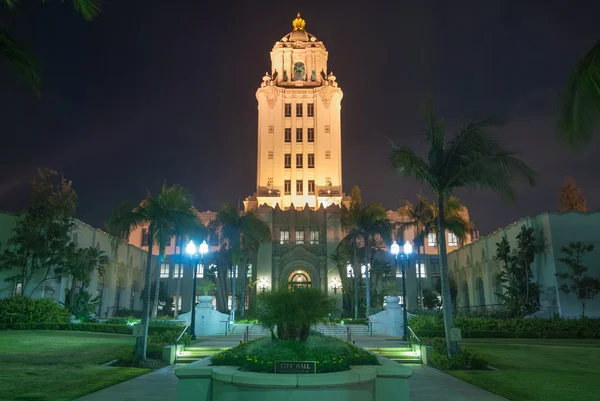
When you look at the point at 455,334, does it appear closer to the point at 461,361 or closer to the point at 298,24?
the point at 461,361

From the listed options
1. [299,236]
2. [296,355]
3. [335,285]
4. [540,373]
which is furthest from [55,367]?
[299,236]

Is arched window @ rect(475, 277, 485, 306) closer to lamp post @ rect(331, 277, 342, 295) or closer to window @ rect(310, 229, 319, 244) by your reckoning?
lamp post @ rect(331, 277, 342, 295)

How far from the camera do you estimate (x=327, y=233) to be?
50.5 m

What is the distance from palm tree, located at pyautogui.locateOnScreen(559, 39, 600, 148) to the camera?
29.3 feet

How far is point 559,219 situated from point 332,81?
125 ft

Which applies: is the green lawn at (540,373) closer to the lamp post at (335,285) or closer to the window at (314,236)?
the lamp post at (335,285)

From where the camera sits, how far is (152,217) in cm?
1922

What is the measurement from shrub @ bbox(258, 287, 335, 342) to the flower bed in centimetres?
34

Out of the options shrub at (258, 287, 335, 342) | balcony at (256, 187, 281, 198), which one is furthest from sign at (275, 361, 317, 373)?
balcony at (256, 187, 281, 198)

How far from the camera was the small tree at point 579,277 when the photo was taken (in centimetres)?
3200

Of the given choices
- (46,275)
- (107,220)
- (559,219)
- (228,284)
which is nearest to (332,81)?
(228,284)

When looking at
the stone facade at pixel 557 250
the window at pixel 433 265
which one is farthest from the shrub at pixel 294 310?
the window at pixel 433 265

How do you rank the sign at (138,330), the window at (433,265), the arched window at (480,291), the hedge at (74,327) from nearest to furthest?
the sign at (138,330) → the hedge at (74,327) → the arched window at (480,291) → the window at (433,265)

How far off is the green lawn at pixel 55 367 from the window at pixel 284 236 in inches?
1076
